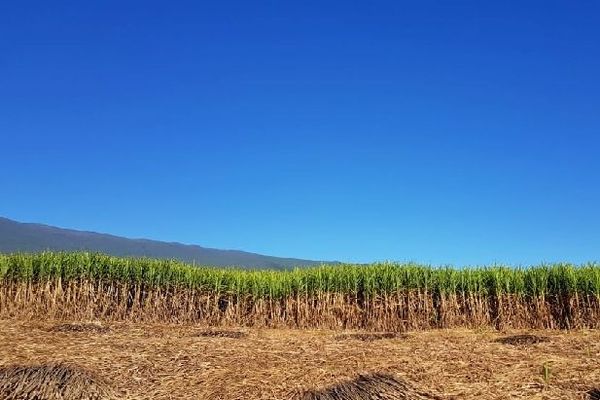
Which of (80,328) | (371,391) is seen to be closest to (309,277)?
(80,328)

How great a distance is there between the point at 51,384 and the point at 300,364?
12.6 feet

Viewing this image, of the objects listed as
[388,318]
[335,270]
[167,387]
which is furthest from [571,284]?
[167,387]

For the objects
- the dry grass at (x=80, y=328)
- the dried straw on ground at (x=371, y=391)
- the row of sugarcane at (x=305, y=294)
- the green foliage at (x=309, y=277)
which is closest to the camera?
the dried straw on ground at (x=371, y=391)

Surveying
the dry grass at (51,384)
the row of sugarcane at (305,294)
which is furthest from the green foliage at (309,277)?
the dry grass at (51,384)

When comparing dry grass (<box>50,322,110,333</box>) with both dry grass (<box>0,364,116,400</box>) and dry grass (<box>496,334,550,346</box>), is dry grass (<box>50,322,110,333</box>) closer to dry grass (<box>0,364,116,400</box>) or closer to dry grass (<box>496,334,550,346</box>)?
dry grass (<box>0,364,116,400</box>)

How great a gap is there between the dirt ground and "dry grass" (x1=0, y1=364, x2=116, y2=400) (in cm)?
40

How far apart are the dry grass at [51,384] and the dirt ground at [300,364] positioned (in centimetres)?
40

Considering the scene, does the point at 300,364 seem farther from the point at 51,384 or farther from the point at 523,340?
the point at 523,340

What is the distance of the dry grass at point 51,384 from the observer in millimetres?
7531

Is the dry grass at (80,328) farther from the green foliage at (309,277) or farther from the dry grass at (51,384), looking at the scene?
the green foliage at (309,277)

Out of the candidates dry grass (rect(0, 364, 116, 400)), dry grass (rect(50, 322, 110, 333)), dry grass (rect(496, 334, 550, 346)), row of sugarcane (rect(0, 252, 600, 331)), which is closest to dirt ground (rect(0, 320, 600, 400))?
dry grass (rect(496, 334, 550, 346))

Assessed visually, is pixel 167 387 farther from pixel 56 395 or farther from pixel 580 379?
pixel 580 379

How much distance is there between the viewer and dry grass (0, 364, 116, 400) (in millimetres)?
7531

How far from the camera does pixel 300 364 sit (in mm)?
9484
